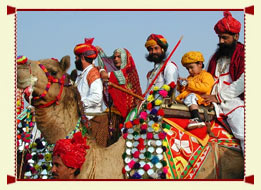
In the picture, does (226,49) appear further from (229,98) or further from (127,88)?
(127,88)

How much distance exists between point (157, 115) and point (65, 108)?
1.21 metres

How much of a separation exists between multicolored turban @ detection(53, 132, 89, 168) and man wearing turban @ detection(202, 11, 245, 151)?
1969 millimetres

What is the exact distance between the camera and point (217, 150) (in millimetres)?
7277

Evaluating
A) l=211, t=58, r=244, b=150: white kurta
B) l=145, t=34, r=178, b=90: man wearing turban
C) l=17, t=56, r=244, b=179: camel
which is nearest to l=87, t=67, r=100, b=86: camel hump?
l=145, t=34, r=178, b=90: man wearing turban

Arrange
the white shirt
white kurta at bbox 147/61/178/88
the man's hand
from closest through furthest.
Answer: the white shirt, the man's hand, white kurta at bbox 147/61/178/88

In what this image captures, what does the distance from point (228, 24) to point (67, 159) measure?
3128 mm

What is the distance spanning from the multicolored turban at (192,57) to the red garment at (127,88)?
1.12m

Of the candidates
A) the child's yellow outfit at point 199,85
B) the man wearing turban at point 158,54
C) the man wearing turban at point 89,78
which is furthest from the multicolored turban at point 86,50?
the child's yellow outfit at point 199,85

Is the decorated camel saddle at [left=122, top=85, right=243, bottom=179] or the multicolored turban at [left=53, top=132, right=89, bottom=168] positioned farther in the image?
the decorated camel saddle at [left=122, top=85, right=243, bottom=179]

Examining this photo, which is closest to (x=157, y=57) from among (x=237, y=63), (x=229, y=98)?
(x=237, y=63)

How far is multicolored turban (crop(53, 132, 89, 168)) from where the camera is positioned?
6.45 m

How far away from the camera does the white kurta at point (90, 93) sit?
333 inches

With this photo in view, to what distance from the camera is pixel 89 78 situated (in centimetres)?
857

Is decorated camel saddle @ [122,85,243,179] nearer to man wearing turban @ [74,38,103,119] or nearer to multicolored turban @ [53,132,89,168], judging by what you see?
multicolored turban @ [53,132,89,168]
